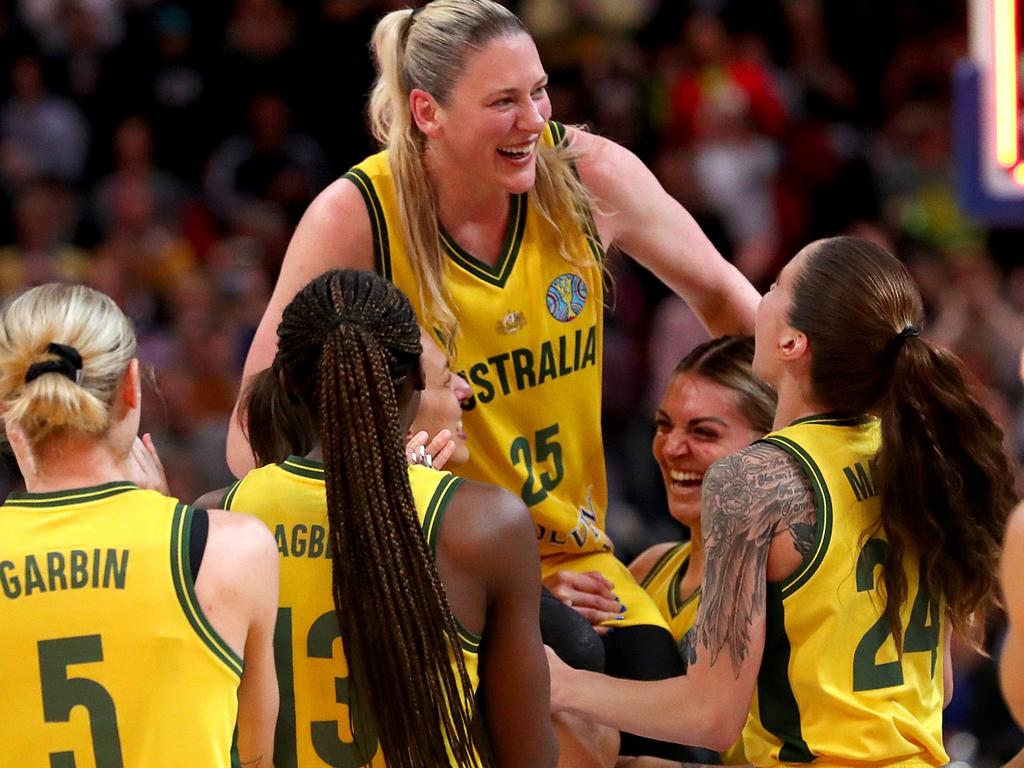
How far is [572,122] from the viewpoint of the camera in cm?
883

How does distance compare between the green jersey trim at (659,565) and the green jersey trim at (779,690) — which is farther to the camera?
the green jersey trim at (659,565)

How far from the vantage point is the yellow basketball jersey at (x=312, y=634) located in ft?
9.08

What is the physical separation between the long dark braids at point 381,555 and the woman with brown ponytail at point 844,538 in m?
0.57

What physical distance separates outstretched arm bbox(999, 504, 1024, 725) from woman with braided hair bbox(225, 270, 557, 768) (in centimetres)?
74

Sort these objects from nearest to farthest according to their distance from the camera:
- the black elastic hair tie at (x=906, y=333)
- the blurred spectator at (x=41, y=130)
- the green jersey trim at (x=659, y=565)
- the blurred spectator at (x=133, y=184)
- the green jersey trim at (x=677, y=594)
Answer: the black elastic hair tie at (x=906, y=333), the green jersey trim at (x=677, y=594), the green jersey trim at (x=659, y=565), the blurred spectator at (x=133, y=184), the blurred spectator at (x=41, y=130)

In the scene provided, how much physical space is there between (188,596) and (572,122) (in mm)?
6545

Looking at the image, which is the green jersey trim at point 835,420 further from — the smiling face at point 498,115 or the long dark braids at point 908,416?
the smiling face at point 498,115

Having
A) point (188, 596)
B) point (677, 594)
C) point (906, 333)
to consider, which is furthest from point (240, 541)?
point (677, 594)

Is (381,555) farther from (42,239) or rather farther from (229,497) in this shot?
(42,239)

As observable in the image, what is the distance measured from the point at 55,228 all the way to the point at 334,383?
19.4 ft

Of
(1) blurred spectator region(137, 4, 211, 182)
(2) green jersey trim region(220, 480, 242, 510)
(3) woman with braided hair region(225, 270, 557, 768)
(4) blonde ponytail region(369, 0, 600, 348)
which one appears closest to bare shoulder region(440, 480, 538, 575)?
(3) woman with braided hair region(225, 270, 557, 768)

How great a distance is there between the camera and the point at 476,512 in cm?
274

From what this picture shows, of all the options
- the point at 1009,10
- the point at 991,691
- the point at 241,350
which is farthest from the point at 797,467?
the point at 241,350

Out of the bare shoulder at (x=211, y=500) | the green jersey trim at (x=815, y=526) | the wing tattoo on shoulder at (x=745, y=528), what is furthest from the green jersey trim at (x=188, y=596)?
the green jersey trim at (x=815, y=526)
